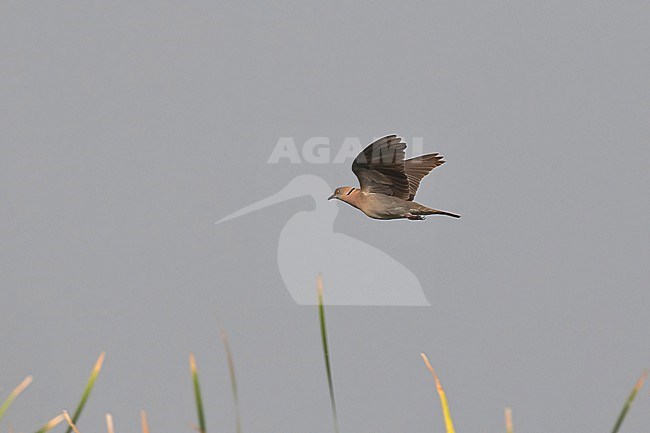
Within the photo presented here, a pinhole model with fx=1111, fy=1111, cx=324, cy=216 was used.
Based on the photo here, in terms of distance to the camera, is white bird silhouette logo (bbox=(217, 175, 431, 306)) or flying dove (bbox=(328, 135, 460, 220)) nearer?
flying dove (bbox=(328, 135, 460, 220))

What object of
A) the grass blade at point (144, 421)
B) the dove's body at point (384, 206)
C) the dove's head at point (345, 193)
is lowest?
the grass blade at point (144, 421)

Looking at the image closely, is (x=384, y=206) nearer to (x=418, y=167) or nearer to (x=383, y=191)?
(x=383, y=191)

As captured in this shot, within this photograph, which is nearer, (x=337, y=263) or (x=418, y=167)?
(x=418, y=167)

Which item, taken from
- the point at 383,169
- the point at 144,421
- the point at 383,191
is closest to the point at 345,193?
the point at 383,191

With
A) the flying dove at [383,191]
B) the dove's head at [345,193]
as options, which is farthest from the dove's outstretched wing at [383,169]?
the dove's head at [345,193]

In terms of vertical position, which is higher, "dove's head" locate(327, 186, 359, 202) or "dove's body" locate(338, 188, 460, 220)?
"dove's head" locate(327, 186, 359, 202)

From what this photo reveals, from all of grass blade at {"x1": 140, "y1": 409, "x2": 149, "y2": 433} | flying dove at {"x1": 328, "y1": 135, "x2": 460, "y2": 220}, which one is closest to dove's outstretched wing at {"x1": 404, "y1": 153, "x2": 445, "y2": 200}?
flying dove at {"x1": 328, "y1": 135, "x2": 460, "y2": 220}

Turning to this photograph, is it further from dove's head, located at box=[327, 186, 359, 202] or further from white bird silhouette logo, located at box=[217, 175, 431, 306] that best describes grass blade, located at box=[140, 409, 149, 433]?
white bird silhouette logo, located at box=[217, 175, 431, 306]

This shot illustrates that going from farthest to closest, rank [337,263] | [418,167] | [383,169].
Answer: [337,263] → [418,167] → [383,169]

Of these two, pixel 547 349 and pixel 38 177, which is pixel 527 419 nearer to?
pixel 547 349

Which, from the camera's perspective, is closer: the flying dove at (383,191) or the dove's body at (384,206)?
the flying dove at (383,191)

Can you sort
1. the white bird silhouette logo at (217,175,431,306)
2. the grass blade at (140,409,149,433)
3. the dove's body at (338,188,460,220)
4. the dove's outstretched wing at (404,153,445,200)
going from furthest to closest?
the white bird silhouette logo at (217,175,431,306) → the dove's outstretched wing at (404,153,445,200) → the dove's body at (338,188,460,220) → the grass blade at (140,409,149,433)

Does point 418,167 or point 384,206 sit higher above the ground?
point 418,167

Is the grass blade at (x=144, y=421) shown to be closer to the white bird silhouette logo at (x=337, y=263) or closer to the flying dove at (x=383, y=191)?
the flying dove at (x=383, y=191)
